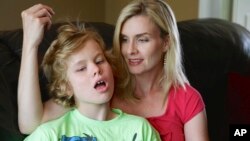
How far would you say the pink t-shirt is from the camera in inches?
59.4

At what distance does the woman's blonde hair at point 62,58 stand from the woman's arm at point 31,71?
0.06 m

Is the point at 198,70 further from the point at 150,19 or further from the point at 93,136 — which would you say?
the point at 93,136

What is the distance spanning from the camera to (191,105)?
1540 millimetres

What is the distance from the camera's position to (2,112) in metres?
1.37

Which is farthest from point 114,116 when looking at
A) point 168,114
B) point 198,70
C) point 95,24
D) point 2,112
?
point 198,70

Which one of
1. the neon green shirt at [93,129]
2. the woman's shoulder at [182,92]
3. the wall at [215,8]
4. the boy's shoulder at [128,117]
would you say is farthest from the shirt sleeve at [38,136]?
the wall at [215,8]

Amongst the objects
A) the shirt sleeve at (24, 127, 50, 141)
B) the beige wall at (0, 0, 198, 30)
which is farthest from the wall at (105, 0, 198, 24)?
the shirt sleeve at (24, 127, 50, 141)

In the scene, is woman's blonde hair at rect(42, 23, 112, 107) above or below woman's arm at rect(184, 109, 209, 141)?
above

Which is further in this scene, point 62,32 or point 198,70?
point 198,70

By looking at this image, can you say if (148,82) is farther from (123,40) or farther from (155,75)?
(123,40)

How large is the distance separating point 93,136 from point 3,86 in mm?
323

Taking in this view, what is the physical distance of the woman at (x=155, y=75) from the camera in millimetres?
1498

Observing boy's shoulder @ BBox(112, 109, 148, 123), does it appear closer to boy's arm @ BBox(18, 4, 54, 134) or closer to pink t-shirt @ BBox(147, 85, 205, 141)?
pink t-shirt @ BBox(147, 85, 205, 141)

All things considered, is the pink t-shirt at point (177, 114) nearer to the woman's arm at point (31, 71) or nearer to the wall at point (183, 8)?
the woman's arm at point (31, 71)
